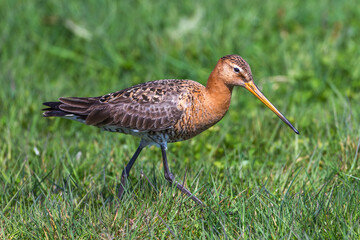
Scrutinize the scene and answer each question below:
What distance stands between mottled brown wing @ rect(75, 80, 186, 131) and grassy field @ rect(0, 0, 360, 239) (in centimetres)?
50

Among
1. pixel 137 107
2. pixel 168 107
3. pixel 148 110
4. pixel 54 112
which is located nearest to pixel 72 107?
pixel 54 112

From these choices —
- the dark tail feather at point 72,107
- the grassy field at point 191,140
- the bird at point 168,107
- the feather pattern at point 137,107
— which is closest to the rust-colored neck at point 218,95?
the bird at point 168,107

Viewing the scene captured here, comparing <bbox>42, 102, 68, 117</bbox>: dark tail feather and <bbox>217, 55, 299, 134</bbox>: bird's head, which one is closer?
<bbox>217, 55, 299, 134</bbox>: bird's head

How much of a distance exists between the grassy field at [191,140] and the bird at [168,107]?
427 millimetres

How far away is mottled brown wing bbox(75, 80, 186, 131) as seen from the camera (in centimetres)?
500

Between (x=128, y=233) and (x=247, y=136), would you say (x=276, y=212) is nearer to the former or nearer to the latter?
(x=128, y=233)

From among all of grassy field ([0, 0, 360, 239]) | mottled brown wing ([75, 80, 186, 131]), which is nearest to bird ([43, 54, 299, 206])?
mottled brown wing ([75, 80, 186, 131])

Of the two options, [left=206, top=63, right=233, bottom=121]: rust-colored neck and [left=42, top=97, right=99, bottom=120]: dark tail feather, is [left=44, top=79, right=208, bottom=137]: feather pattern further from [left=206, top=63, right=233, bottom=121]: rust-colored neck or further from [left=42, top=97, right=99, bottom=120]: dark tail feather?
[left=206, top=63, right=233, bottom=121]: rust-colored neck

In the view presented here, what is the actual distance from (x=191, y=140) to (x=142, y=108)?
127 cm

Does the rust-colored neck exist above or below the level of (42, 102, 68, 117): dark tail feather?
above

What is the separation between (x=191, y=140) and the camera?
625cm

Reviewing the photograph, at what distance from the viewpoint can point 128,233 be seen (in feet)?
13.7

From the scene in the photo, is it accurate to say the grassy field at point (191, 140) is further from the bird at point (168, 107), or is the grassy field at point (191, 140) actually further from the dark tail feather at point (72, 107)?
the dark tail feather at point (72, 107)

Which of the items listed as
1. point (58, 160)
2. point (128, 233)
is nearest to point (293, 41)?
point (58, 160)
